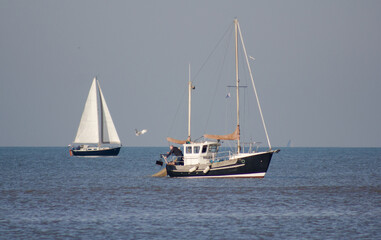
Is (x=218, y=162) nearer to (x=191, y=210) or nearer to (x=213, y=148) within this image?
(x=213, y=148)

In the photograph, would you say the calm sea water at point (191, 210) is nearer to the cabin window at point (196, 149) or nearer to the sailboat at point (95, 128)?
the cabin window at point (196, 149)

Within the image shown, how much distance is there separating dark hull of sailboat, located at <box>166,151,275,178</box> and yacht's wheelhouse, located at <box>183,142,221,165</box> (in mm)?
908

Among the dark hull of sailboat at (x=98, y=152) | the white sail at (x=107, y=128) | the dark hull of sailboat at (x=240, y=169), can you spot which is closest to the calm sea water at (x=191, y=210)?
the dark hull of sailboat at (x=240, y=169)

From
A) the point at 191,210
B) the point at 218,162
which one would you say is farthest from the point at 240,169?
the point at 191,210

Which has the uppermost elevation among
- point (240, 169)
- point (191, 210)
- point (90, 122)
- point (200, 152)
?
point (90, 122)

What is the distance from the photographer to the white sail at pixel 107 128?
144 m

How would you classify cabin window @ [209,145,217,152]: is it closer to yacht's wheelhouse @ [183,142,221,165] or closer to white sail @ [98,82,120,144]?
yacht's wheelhouse @ [183,142,221,165]

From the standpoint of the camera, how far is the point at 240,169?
6156cm

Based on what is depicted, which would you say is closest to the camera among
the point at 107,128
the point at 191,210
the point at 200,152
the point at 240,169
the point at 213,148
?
the point at 191,210

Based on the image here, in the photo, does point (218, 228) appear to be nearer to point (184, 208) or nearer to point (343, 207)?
point (184, 208)

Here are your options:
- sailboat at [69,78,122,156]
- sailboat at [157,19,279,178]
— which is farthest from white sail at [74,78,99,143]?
sailboat at [157,19,279,178]

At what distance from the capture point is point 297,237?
1240 inches

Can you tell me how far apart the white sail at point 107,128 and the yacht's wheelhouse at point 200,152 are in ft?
265

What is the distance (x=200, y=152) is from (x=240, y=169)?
4164 mm
